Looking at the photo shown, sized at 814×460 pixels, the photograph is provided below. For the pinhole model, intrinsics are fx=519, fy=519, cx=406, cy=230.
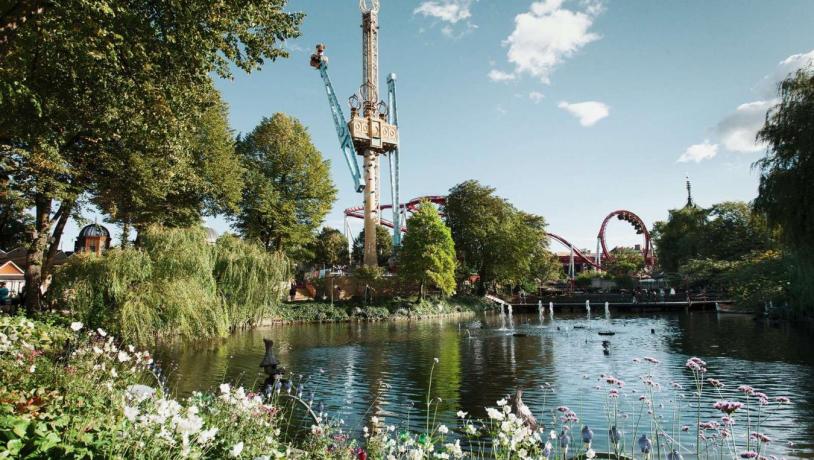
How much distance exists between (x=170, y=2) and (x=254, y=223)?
1123 inches

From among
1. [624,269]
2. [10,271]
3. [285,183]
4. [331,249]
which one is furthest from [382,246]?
[10,271]

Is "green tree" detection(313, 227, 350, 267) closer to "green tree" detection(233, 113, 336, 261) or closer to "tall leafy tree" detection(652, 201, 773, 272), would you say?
"green tree" detection(233, 113, 336, 261)

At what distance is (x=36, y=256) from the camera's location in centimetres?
2016

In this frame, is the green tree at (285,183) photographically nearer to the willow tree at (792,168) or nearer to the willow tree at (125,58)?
the willow tree at (125,58)

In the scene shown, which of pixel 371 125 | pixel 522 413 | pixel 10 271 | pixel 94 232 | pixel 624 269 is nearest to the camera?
pixel 522 413

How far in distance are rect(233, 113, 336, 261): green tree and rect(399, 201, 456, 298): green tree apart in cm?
765

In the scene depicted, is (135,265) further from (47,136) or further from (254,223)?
(254,223)

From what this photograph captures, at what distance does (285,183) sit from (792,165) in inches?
1233

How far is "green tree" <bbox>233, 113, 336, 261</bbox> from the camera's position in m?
38.1

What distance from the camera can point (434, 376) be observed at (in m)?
14.8

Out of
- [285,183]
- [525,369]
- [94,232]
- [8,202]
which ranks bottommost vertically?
[525,369]

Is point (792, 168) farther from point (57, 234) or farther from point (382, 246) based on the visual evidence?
point (382, 246)

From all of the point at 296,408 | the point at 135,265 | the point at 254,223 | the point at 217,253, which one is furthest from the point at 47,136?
the point at 254,223

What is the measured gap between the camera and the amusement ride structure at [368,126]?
50.4m
